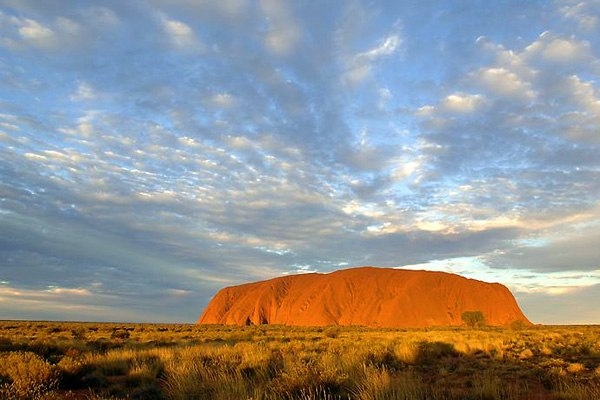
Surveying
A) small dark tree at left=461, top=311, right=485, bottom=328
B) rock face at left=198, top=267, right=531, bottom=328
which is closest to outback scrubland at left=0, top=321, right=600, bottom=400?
small dark tree at left=461, top=311, right=485, bottom=328

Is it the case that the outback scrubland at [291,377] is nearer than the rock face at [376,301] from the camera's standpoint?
Yes

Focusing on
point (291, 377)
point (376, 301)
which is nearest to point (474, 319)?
point (376, 301)

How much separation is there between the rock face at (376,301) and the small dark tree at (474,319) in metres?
8.77

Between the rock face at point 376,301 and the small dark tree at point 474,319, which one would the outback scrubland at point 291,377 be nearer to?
the small dark tree at point 474,319

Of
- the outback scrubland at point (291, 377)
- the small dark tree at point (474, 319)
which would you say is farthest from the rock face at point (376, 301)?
the outback scrubland at point (291, 377)

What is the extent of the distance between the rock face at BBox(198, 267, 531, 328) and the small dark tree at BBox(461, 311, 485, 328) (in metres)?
8.77

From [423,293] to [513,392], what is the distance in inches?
3778

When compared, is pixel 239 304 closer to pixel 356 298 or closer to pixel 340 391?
pixel 356 298

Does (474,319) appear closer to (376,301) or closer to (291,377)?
(376,301)

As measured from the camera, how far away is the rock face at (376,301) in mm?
97000

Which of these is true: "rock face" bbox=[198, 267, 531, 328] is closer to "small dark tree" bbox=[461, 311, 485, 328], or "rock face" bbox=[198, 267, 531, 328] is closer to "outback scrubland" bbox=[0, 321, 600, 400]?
"small dark tree" bbox=[461, 311, 485, 328]

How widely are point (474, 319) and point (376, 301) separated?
1006 inches

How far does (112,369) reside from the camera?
13.9 m

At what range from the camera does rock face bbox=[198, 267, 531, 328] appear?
318 feet
